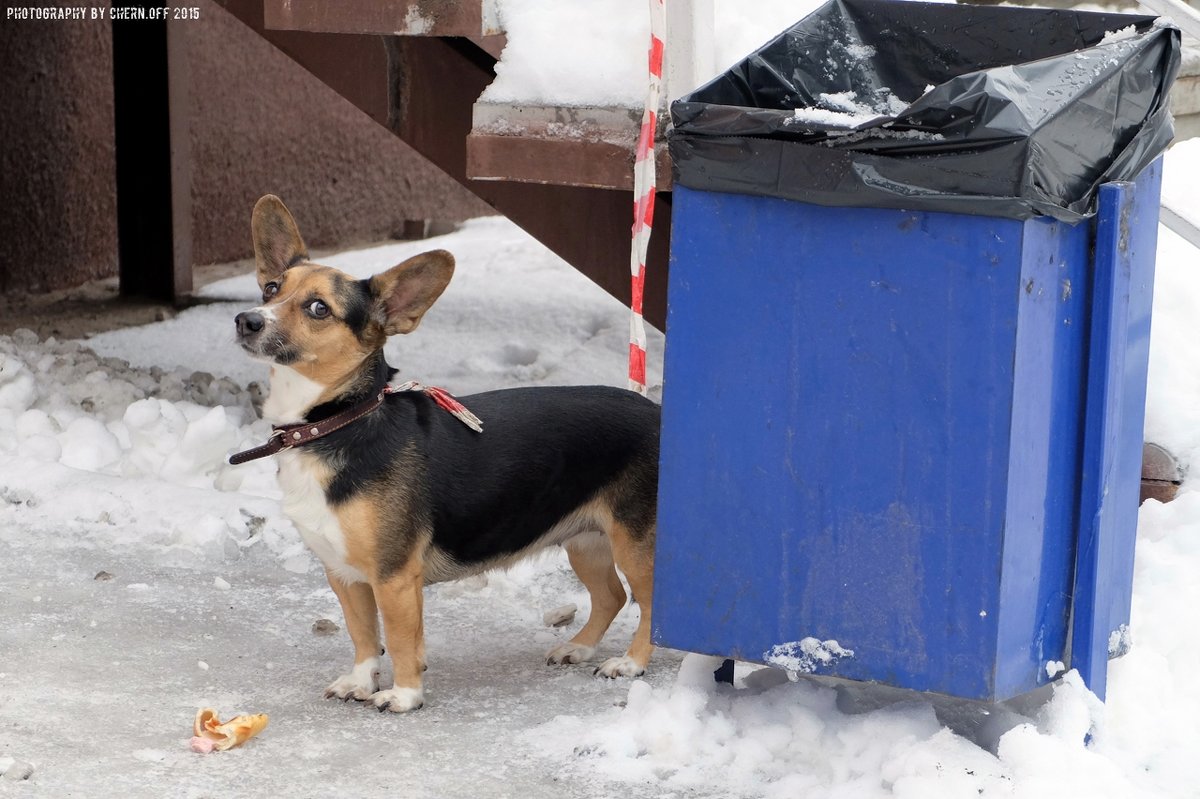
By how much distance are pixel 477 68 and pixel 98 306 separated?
392 cm

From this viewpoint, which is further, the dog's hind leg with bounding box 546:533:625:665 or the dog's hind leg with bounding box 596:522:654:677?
the dog's hind leg with bounding box 546:533:625:665

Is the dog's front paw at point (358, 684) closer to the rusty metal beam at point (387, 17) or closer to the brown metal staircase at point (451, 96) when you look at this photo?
the brown metal staircase at point (451, 96)

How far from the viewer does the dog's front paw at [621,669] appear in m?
4.21

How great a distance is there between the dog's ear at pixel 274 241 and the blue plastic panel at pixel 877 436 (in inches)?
44.8

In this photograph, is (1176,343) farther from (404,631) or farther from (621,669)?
(404,631)

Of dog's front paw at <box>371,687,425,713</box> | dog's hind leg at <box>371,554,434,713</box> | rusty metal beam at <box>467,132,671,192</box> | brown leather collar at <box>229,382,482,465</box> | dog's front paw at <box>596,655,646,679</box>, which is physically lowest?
dog's front paw at <box>596,655,646,679</box>

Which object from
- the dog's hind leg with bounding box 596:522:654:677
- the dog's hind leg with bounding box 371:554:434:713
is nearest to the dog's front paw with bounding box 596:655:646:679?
the dog's hind leg with bounding box 596:522:654:677

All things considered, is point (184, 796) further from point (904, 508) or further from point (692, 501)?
point (904, 508)

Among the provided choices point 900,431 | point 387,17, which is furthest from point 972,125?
point 387,17

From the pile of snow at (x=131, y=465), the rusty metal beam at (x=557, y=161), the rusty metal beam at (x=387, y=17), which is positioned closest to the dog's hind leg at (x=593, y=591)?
the rusty metal beam at (x=557, y=161)

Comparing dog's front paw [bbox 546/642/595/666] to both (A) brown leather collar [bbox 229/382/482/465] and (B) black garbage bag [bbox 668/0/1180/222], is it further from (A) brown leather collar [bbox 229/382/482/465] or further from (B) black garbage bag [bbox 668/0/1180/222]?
(B) black garbage bag [bbox 668/0/1180/222]

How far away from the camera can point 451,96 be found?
5.50 metres

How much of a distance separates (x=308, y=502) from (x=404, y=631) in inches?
15.8

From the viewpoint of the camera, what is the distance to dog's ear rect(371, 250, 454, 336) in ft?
12.7
